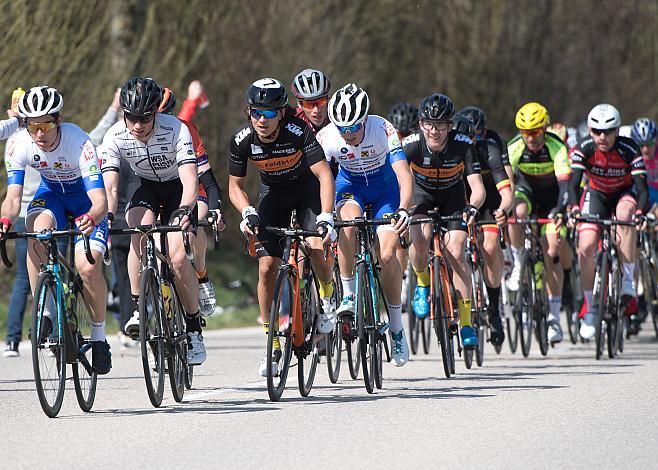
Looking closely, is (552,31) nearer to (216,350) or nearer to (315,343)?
(216,350)

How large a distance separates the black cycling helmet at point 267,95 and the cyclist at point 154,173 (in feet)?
1.73

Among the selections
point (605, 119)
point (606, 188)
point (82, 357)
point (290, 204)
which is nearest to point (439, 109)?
point (290, 204)

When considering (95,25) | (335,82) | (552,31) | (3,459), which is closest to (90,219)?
(3,459)

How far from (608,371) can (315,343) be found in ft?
10.1

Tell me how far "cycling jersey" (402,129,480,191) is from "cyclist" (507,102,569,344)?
2.02 metres

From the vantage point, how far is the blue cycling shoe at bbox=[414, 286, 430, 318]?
12578 mm

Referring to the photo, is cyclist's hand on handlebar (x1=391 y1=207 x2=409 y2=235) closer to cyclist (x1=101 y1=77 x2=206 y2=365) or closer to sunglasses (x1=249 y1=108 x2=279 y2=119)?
sunglasses (x1=249 y1=108 x2=279 y2=119)

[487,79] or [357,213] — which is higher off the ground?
[487,79]

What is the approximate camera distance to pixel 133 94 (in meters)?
9.94

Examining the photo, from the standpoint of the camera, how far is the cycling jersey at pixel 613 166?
14.3 metres

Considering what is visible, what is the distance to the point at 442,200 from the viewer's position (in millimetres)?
13195

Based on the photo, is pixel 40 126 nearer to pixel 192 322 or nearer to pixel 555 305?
pixel 192 322

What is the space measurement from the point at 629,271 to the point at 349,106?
14.6 feet

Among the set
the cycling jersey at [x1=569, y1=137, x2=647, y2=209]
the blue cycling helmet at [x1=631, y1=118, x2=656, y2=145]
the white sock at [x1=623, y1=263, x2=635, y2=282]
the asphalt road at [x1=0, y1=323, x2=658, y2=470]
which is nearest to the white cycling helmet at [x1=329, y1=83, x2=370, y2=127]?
the asphalt road at [x1=0, y1=323, x2=658, y2=470]
